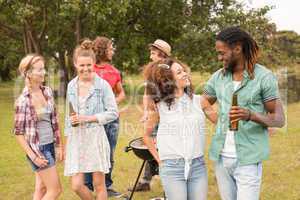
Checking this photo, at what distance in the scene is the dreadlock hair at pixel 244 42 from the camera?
9.25 feet

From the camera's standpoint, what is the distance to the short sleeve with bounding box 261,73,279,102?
277cm

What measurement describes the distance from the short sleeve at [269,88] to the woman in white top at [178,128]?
55 centimetres

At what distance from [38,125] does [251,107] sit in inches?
76.0

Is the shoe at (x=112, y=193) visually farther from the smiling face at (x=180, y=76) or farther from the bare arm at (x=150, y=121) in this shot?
the smiling face at (x=180, y=76)

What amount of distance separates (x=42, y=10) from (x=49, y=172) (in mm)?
16236

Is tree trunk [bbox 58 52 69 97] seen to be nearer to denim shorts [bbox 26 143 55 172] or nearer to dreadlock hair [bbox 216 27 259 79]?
denim shorts [bbox 26 143 55 172]

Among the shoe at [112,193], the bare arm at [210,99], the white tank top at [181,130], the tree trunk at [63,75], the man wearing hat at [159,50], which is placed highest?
the tree trunk at [63,75]

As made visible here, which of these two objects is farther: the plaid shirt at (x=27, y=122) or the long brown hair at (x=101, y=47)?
the long brown hair at (x=101, y=47)

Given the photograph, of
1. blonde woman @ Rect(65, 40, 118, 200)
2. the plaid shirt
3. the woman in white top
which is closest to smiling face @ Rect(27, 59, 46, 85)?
the plaid shirt

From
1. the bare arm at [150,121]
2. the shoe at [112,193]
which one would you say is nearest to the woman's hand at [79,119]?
the bare arm at [150,121]

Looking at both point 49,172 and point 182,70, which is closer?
point 182,70

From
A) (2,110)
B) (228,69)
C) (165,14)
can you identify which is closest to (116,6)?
(165,14)

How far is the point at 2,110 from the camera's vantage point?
54.2ft

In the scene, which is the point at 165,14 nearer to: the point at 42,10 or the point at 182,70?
the point at 42,10
